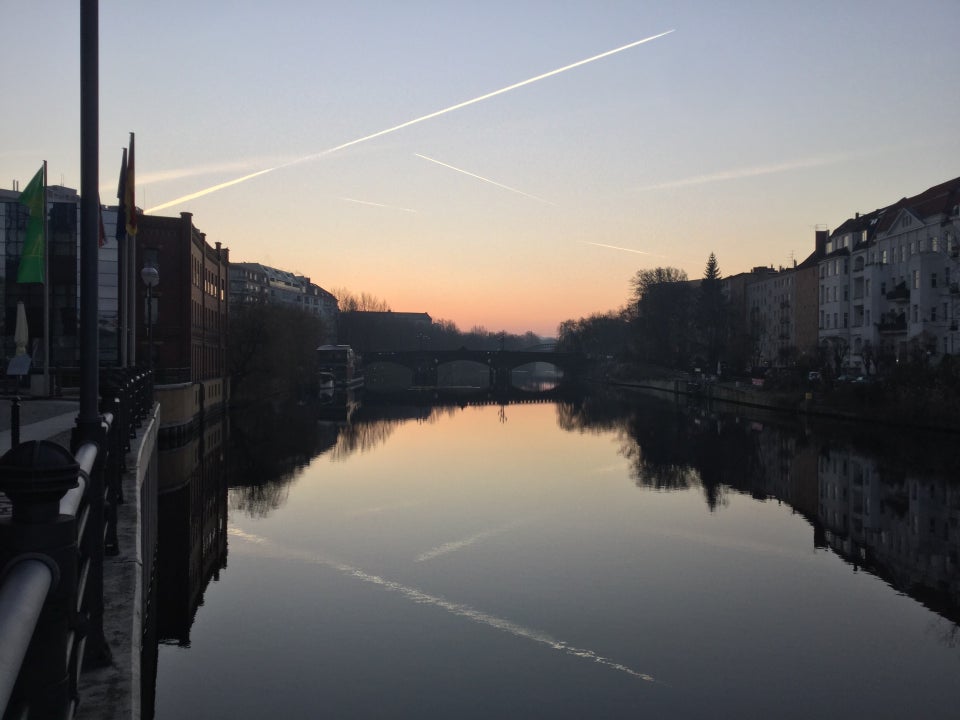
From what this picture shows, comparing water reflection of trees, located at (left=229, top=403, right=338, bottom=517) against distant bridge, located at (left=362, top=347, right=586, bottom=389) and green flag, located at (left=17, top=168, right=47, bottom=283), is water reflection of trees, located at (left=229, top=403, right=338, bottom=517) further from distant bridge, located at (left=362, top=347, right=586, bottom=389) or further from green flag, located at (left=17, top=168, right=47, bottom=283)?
distant bridge, located at (left=362, top=347, right=586, bottom=389)

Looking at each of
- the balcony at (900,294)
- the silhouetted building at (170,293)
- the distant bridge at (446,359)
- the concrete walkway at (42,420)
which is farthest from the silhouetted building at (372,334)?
the concrete walkway at (42,420)

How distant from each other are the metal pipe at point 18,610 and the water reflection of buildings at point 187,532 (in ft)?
42.5

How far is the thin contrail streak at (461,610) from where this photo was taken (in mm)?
13625

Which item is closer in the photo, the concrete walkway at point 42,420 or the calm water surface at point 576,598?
the calm water surface at point 576,598

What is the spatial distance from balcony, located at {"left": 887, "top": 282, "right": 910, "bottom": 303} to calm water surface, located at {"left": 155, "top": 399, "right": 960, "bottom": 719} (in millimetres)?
30409

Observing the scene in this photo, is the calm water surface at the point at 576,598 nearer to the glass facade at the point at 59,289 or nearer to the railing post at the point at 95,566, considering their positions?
the railing post at the point at 95,566

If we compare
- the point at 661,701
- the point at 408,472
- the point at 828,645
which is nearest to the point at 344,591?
the point at 661,701

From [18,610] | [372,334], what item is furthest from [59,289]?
[372,334]

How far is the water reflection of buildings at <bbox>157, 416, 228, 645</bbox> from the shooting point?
1653cm

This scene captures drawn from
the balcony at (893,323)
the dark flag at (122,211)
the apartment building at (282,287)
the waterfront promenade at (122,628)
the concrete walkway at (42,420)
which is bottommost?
the waterfront promenade at (122,628)

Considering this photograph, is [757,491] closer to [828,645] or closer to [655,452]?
[655,452]

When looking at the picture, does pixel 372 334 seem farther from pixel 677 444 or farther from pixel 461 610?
pixel 461 610

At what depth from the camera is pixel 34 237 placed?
2378 centimetres

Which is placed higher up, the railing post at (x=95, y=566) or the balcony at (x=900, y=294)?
the balcony at (x=900, y=294)
